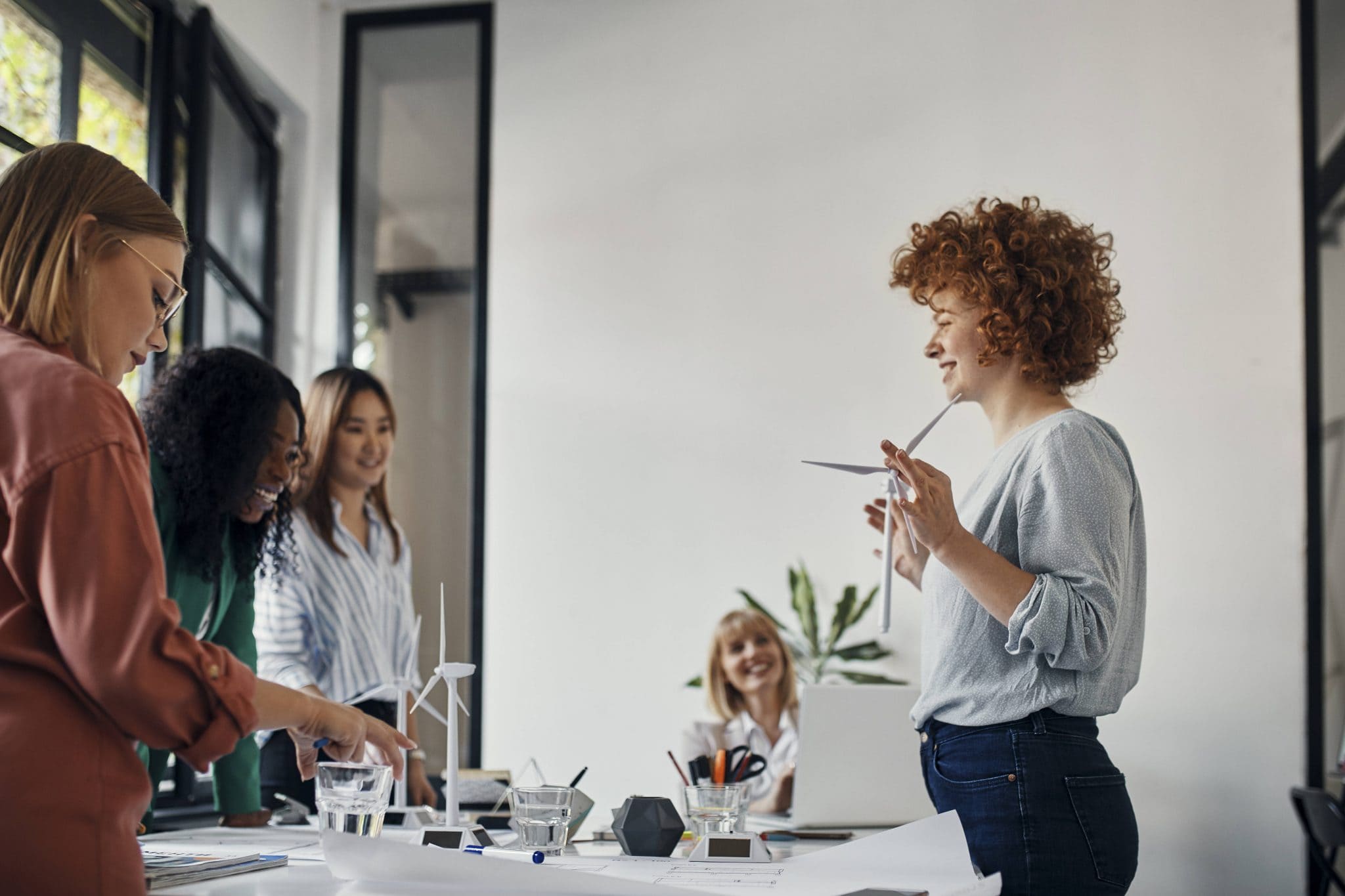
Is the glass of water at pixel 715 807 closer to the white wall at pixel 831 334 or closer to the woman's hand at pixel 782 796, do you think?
the woman's hand at pixel 782 796

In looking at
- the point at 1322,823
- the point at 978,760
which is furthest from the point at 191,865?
the point at 1322,823

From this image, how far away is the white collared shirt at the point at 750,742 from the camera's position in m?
3.15

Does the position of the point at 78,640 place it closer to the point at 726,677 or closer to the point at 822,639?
the point at 726,677

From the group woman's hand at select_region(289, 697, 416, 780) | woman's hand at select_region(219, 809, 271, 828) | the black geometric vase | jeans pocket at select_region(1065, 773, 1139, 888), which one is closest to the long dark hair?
woman's hand at select_region(219, 809, 271, 828)

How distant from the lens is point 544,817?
161cm

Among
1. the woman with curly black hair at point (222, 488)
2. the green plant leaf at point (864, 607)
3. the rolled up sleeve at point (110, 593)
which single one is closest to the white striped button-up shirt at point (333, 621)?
the woman with curly black hair at point (222, 488)

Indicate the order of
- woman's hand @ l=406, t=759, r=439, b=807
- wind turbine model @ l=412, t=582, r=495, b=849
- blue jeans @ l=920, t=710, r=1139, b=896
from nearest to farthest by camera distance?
1. blue jeans @ l=920, t=710, r=1139, b=896
2. wind turbine model @ l=412, t=582, r=495, b=849
3. woman's hand @ l=406, t=759, r=439, b=807

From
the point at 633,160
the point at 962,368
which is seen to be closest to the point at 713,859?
the point at 962,368

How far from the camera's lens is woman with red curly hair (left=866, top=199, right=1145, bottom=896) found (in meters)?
1.42

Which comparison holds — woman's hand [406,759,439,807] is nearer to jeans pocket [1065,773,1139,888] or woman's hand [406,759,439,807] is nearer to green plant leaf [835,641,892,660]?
green plant leaf [835,641,892,660]

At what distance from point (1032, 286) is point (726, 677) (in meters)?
2.10

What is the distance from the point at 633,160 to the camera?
4.33 meters

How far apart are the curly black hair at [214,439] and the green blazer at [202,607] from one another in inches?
0.6

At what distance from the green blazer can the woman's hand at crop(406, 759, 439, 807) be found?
1.99 ft
